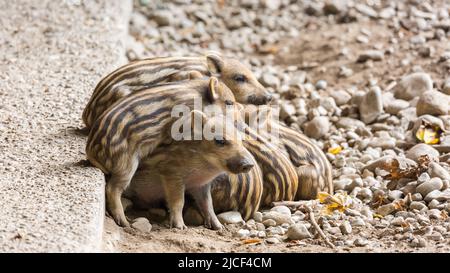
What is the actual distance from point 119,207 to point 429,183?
1.88 metres

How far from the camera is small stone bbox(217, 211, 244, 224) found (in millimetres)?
5391

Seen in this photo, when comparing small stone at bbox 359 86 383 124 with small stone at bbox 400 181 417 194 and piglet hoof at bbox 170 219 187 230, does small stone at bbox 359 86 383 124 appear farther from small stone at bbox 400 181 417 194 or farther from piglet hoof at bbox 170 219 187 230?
piglet hoof at bbox 170 219 187 230

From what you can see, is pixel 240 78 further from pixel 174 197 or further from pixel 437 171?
pixel 437 171

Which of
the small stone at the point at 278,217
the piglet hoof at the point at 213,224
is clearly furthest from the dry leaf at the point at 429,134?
the piglet hoof at the point at 213,224

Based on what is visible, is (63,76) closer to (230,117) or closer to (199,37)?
(230,117)

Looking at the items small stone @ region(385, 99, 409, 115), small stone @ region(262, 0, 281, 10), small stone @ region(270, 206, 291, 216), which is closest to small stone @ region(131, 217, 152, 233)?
small stone @ region(270, 206, 291, 216)

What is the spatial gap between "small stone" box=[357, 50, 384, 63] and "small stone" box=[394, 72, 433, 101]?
86 centimetres

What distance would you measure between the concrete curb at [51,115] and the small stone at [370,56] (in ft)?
6.91

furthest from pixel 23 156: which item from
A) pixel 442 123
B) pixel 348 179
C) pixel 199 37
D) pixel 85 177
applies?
pixel 199 37

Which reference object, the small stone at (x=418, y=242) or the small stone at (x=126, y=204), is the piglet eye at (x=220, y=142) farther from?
the small stone at (x=418, y=242)

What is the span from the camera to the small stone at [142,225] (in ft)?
16.4

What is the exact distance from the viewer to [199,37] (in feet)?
30.6

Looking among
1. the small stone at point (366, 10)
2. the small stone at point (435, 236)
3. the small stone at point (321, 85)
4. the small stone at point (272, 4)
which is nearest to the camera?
the small stone at point (435, 236)

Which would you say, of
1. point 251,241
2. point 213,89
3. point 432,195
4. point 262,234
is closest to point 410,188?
point 432,195
